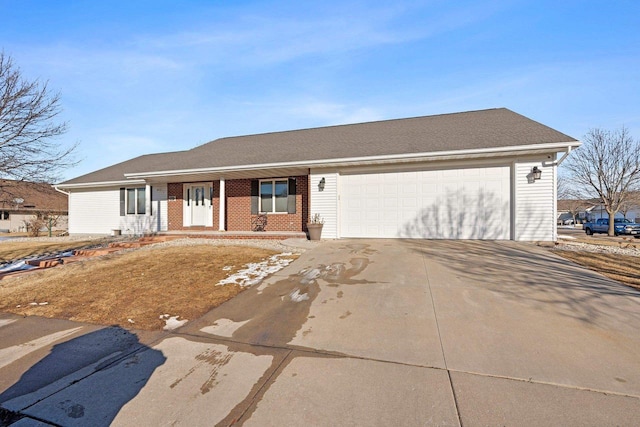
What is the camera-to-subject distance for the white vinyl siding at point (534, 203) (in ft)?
30.6

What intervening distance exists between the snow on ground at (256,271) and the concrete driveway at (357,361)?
621 millimetres

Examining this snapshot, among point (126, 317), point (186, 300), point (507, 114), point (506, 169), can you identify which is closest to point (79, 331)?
point (126, 317)

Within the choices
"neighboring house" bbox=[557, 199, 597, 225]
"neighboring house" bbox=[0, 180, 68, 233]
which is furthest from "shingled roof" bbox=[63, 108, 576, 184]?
"neighboring house" bbox=[557, 199, 597, 225]

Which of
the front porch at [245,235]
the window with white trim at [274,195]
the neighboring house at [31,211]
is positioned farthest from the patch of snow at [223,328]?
the neighboring house at [31,211]

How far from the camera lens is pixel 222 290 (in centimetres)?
538

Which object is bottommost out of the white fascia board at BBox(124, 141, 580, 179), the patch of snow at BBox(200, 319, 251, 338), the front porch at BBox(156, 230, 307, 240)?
the patch of snow at BBox(200, 319, 251, 338)

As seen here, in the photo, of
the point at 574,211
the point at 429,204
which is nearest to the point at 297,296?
the point at 429,204

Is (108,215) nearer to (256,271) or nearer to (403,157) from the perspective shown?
(256,271)

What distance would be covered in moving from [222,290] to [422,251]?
5.22 meters

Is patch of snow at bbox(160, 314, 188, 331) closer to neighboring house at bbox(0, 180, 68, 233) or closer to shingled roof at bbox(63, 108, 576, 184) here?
shingled roof at bbox(63, 108, 576, 184)

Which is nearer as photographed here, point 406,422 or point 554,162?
point 406,422

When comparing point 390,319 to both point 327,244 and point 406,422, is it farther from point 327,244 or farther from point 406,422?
point 327,244

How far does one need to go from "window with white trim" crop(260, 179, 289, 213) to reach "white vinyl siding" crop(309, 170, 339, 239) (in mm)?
1569

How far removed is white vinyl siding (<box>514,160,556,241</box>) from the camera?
9.32 meters
